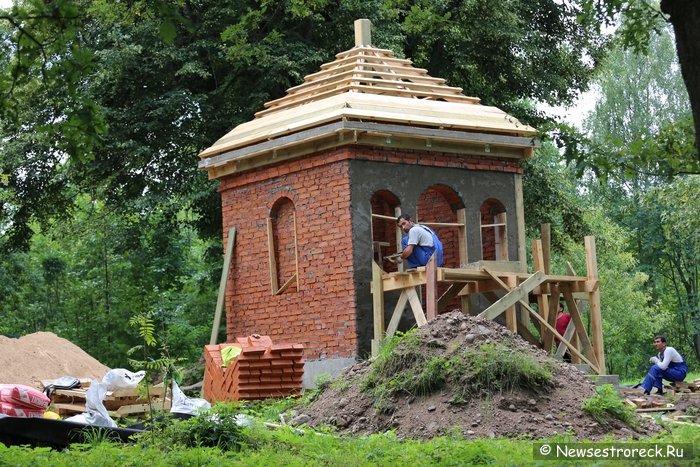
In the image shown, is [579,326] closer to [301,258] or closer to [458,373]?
[301,258]

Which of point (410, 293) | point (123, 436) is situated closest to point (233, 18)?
point (410, 293)

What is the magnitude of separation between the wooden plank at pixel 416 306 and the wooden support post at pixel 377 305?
470mm

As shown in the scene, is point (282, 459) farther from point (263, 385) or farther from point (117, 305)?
point (117, 305)

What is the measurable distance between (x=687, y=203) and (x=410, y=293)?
1632 centimetres

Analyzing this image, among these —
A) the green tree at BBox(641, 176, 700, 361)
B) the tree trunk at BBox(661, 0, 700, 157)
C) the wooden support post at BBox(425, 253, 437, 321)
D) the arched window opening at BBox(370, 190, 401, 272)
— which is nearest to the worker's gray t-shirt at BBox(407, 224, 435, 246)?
the wooden support post at BBox(425, 253, 437, 321)

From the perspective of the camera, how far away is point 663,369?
1775cm

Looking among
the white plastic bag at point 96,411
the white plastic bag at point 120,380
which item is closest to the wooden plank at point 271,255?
the white plastic bag at point 120,380

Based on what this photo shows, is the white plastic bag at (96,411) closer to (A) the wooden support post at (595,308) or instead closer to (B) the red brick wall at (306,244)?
(B) the red brick wall at (306,244)

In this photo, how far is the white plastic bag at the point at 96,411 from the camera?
40.7ft

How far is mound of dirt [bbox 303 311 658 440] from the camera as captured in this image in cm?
1238

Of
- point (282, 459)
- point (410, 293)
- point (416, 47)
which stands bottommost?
point (282, 459)

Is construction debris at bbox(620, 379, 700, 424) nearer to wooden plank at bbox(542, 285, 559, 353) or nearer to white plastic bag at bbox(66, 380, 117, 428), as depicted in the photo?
wooden plank at bbox(542, 285, 559, 353)

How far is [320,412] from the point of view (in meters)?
14.0

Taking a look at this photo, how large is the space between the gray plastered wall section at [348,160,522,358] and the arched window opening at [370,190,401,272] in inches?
10.9
